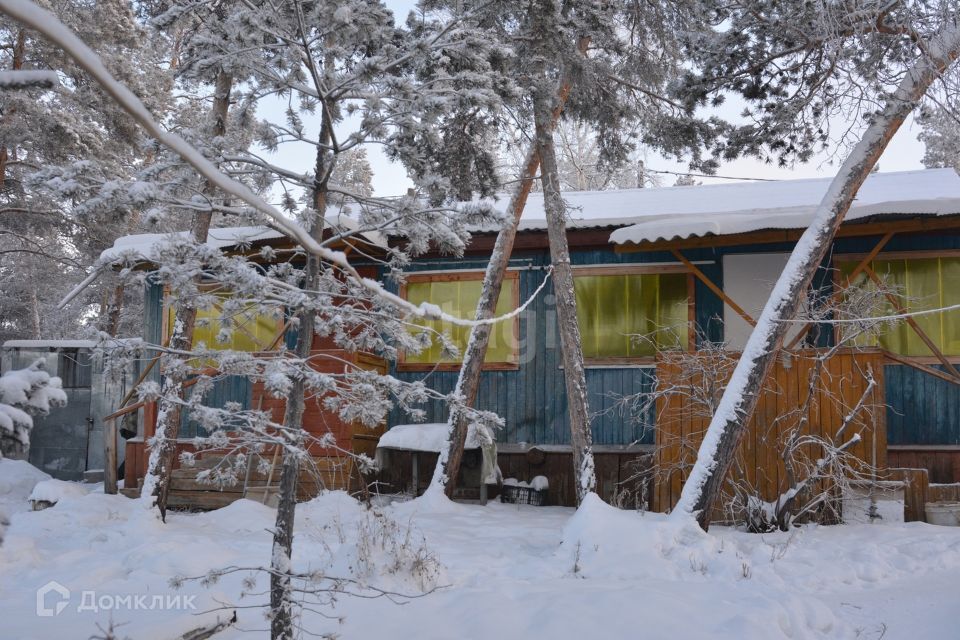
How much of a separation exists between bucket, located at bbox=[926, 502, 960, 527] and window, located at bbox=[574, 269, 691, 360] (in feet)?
11.0

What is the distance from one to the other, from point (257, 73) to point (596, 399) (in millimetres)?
6960

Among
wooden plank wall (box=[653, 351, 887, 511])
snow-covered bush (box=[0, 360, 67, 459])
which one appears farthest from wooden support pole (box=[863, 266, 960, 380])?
snow-covered bush (box=[0, 360, 67, 459])

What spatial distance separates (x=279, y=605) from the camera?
3.89m

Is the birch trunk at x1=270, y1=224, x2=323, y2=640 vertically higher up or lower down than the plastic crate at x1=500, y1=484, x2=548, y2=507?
higher up

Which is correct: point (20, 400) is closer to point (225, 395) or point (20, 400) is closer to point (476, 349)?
point (476, 349)

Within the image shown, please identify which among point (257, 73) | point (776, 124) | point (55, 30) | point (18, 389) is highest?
point (776, 124)

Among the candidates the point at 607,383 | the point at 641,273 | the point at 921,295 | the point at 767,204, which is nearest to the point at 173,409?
the point at 607,383

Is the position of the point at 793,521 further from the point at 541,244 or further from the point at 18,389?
the point at 18,389

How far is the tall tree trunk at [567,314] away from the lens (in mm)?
7699

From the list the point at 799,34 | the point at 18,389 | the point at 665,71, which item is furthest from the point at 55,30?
the point at 665,71

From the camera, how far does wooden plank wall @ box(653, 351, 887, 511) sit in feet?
25.3

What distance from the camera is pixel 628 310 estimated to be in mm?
10328

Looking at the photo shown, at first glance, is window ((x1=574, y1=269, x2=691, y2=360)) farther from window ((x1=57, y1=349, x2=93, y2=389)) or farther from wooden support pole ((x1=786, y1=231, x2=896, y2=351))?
window ((x1=57, y1=349, x2=93, y2=389))

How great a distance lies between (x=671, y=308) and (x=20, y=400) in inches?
328
